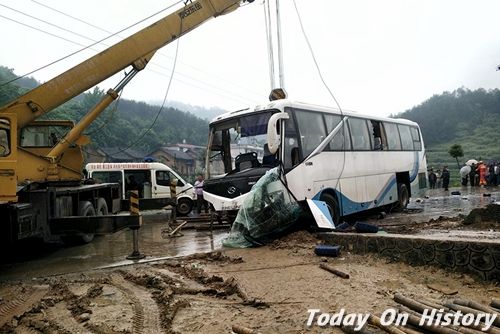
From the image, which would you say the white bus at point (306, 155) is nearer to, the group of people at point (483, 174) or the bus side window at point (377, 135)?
the bus side window at point (377, 135)

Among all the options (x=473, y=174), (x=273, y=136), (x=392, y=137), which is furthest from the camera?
(x=473, y=174)

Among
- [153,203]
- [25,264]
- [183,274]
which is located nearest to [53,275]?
[25,264]

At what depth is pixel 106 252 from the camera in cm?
816

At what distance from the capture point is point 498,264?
441cm

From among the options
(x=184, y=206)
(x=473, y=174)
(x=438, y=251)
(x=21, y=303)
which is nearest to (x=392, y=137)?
(x=438, y=251)

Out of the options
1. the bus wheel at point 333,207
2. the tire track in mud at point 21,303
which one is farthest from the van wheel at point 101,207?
the bus wheel at point 333,207

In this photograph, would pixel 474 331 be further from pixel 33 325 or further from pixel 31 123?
pixel 31 123

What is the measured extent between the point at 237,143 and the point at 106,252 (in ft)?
12.5

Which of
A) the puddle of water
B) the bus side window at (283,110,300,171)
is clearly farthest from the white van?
the bus side window at (283,110,300,171)

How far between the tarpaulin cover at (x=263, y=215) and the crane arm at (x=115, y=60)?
4.51 meters

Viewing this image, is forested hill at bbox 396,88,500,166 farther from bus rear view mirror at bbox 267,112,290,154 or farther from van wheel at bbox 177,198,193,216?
bus rear view mirror at bbox 267,112,290,154

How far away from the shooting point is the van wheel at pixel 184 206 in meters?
16.6

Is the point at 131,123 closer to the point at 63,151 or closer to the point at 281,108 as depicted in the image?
the point at 63,151

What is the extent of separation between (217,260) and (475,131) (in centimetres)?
7334
